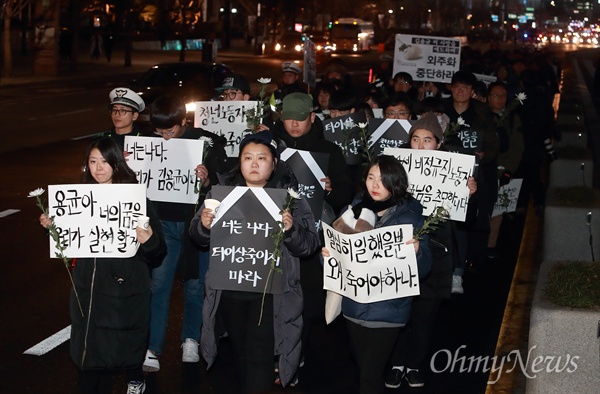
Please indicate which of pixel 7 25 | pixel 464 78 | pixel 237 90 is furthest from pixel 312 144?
pixel 7 25

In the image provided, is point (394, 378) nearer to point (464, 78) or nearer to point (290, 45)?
point (464, 78)

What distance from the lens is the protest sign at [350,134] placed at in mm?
9297

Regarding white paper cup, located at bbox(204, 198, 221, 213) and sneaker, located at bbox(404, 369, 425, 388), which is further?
sneaker, located at bbox(404, 369, 425, 388)

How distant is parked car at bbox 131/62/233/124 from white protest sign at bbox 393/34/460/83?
619 cm

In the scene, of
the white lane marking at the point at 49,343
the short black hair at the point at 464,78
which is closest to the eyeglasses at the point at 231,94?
the short black hair at the point at 464,78

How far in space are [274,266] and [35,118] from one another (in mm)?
20884

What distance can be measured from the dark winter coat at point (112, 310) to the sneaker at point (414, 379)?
204cm

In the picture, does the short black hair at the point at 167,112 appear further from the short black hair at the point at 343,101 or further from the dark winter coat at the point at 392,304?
the short black hair at the point at 343,101

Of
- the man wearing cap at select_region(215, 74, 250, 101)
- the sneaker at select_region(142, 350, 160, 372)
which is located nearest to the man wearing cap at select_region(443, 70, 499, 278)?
the man wearing cap at select_region(215, 74, 250, 101)

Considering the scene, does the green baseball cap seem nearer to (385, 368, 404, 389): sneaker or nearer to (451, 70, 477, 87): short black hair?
(385, 368, 404, 389): sneaker

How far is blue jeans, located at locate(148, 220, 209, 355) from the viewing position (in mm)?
7488

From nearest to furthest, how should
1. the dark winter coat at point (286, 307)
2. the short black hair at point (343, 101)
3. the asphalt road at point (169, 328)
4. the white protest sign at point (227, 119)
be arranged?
the dark winter coat at point (286, 307) → the asphalt road at point (169, 328) → the short black hair at point (343, 101) → the white protest sign at point (227, 119)

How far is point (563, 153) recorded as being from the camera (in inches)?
551

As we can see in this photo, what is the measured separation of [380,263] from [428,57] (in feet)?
37.2
